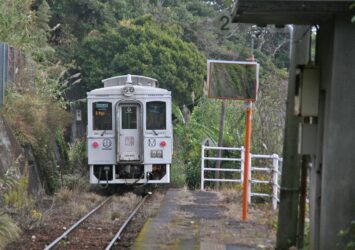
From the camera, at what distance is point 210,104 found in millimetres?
27500

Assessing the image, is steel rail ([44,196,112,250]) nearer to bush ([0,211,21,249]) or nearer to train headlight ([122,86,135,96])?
bush ([0,211,21,249])

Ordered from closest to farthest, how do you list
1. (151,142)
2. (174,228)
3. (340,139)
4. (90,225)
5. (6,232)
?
(340,139) → (6,232) → (174,228) → (90,225) → (151,142)

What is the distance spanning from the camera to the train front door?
18797 millimetres

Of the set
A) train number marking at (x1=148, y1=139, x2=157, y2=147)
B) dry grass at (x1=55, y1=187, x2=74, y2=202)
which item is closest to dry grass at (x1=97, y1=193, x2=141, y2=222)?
dry grass at (x1=55, y1=187, x2=74, y2=202)

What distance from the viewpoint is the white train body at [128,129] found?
18750mm

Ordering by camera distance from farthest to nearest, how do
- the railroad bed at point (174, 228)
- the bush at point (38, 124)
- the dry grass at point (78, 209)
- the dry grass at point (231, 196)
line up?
the bush at point (38, 124) < the dry grass at point (231, 196) < the dry grass at point (78, 209) < the railroad bed at point (174, 228)

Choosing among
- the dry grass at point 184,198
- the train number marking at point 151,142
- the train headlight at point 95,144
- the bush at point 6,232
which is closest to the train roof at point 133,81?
the train number marking at point 151,142

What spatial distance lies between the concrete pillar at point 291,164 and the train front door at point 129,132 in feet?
34.3

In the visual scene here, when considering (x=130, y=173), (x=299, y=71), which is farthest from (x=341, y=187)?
(x=130, y=173)

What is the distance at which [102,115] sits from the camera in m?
18.9

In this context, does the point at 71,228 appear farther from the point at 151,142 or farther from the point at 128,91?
the point at 128,91

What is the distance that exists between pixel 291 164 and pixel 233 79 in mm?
3176

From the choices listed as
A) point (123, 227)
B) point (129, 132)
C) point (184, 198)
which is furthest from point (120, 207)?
point (123, 227)

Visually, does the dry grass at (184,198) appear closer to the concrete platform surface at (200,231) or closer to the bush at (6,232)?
the concrete platform surface at (200,231)
